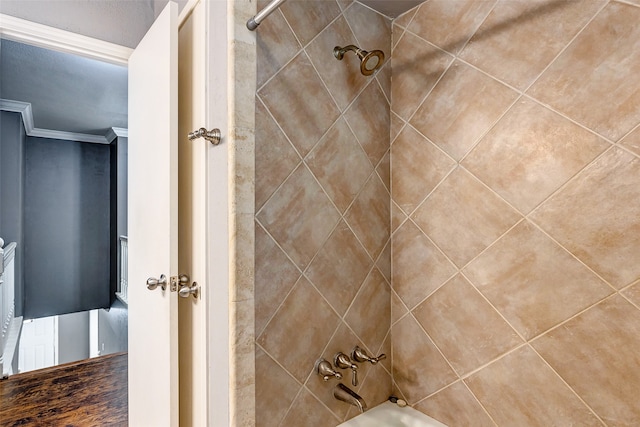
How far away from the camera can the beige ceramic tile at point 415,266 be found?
1.52 m

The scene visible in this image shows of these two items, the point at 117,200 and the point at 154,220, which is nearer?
the point at 154,220

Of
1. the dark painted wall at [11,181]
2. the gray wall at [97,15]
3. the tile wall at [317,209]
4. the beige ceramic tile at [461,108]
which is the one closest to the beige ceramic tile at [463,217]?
the beige ceramic tile at [461,108]

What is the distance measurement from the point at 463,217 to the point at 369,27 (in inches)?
36.8

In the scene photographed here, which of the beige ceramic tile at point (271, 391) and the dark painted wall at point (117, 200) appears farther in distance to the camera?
the dark painted wall at point (117, 200)

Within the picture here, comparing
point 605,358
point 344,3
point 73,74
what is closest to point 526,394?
point 605,358

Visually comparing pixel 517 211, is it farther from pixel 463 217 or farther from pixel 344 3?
pixel 344 3

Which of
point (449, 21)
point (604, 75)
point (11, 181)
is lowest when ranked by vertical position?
point (604, 75)

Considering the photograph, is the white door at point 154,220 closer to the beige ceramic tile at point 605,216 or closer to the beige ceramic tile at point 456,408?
the beige ceramic tile at point 456,408

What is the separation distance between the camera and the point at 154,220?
1.37 metres

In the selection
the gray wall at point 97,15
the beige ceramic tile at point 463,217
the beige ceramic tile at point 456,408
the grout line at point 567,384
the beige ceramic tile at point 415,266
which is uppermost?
the gray wall at point 97,15

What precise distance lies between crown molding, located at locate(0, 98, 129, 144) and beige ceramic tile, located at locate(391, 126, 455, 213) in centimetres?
351

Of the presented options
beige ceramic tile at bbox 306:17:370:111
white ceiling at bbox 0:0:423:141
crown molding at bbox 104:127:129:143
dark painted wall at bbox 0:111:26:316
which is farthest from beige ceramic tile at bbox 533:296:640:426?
crown molding at bbox 104:127:129:143

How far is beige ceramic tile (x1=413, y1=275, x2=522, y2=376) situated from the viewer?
4.39 ft

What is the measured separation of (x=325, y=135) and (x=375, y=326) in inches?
34.2
